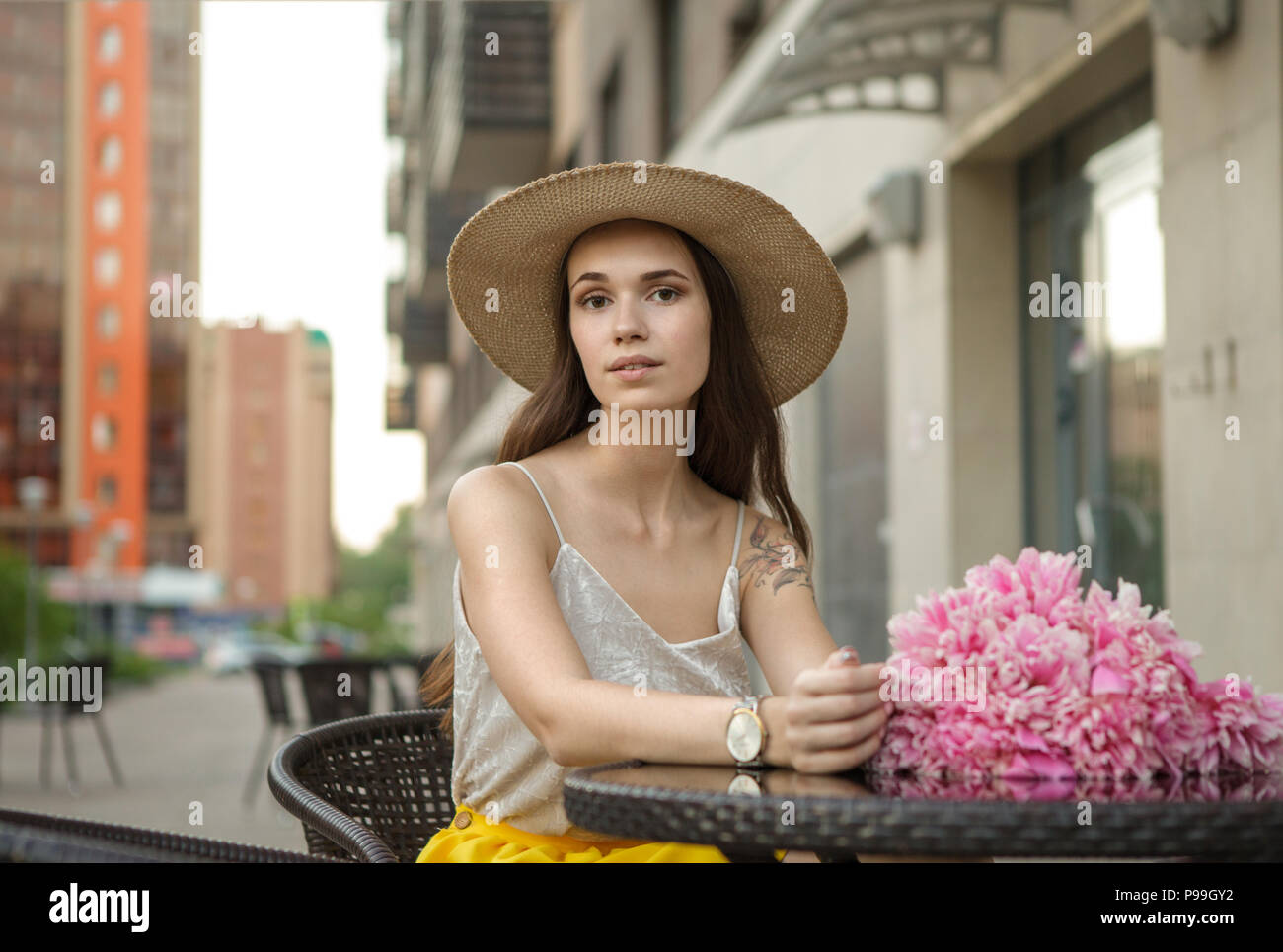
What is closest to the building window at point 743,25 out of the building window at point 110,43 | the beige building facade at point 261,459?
the building window at point 110,43

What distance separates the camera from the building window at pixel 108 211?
67.4 m

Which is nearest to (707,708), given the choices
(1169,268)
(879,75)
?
(1169,268)

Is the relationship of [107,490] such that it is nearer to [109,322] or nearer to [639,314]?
[109,322]

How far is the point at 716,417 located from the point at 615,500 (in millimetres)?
332

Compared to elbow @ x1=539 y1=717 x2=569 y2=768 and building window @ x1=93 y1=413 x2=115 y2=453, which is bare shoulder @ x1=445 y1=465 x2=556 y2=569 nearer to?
elbow @ x1=539 y1=717 x2=569 y2=768

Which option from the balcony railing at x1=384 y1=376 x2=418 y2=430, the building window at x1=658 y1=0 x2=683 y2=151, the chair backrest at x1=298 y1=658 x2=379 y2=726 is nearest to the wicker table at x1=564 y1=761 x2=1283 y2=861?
the chair backrest at x1=298 y1=658 x2=379 y2=726

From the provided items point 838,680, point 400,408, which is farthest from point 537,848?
point 400,408

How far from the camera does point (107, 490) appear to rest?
66.8 m

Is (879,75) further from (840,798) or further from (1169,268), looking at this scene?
(840,798)

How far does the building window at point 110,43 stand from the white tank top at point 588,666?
243ft

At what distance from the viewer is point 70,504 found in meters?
64.4

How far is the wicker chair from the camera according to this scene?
1390mm

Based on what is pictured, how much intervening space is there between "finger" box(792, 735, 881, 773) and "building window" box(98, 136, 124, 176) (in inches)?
2861

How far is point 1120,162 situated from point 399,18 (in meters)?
35.2
